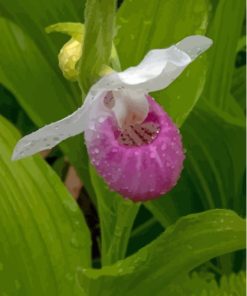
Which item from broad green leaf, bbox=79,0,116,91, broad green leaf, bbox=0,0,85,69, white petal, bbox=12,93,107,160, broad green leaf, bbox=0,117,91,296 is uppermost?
broad green leaf, bbox=79,0,116,91

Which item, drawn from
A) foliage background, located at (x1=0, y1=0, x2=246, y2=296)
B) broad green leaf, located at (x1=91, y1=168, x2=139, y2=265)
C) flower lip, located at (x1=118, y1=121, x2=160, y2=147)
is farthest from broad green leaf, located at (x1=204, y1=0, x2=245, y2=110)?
flower lip, located at (x1=118, y1=121, x2=160, y2=147)

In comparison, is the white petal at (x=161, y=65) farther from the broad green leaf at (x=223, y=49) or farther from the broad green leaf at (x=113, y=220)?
the broad green leaf at (x=223, y=49)

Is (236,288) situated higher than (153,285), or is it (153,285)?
(153,285)

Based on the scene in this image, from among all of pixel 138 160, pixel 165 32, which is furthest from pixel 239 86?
pixel 138 160

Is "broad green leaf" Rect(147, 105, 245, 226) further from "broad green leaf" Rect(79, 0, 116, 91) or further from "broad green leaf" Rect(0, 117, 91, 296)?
"broad green leaf" Rect(79, 0, 116, 91)

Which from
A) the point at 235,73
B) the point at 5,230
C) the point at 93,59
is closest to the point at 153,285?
the point at 5,230

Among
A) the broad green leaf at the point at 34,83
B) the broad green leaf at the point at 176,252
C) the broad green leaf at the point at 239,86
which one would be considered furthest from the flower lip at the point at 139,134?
the broad green leaf at the point at 239,86

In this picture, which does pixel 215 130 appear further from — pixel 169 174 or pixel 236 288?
pixel 169 174
